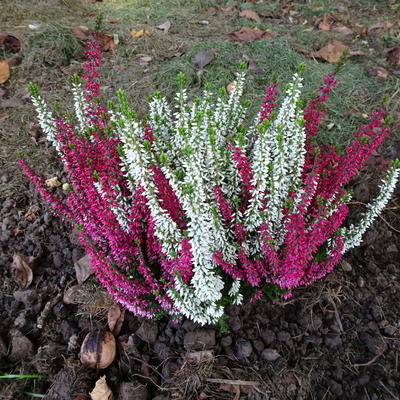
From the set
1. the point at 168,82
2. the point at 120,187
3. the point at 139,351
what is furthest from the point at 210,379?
the point at 168,82

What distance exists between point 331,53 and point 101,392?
4301mm

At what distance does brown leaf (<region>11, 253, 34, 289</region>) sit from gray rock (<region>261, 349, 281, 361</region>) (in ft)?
5.56

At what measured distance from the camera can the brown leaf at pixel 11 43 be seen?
4289 mm

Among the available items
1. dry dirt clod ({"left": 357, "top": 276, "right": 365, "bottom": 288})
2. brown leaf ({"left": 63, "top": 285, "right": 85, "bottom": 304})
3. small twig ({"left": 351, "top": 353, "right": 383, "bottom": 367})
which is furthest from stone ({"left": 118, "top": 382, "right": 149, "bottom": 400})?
dry dirt clod ({"left": 357, "top": 276, "right": 365, "bottom": 288})

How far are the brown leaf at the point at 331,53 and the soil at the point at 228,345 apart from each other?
110 inches

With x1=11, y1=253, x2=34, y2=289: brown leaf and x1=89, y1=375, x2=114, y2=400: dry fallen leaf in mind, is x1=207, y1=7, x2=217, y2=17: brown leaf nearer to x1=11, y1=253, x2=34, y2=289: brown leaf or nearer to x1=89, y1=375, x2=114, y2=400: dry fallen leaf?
x1=11, y1=253, x2=34, y2=289: brown leaf

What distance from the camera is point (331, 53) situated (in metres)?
4.39

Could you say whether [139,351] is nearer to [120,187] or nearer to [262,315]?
[262,315]

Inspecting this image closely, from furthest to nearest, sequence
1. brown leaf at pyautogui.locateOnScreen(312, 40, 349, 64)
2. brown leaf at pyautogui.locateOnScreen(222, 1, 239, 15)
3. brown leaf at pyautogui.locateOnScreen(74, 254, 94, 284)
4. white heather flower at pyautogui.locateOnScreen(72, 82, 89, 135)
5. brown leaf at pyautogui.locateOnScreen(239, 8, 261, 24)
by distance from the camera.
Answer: brown leaf at pyautogui.locateOnScreen(222, 1, 239, 15) → brown leaf at pyautogui.locateOnScreen(239, 8, 261, 24) → brown leaf at pyautogui.locateOnScreen(312, 40, 349, 64) → brown leaf at pyautogui.locateOnScreen(74, 254, 94, 284) → white heather flower at pyautogui.locateOnScreen(72, 82, 89, 135)

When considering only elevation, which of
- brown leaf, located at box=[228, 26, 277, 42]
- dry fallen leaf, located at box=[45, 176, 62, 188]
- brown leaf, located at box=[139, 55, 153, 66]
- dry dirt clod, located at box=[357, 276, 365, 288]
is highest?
brown leaf, located at box=[228, 26, 277, 42]

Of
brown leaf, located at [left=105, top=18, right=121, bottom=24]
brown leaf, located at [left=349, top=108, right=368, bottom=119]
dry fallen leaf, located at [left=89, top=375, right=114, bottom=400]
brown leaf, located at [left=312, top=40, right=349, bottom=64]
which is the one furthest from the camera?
brown leaf, located at [left=105, top=18, right=121, bottom=24]

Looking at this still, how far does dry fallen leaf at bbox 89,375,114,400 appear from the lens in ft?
6.40

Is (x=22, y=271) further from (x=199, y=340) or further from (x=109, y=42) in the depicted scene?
(x=109, y=42)

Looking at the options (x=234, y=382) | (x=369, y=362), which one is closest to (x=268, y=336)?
(x=234, y=382)
